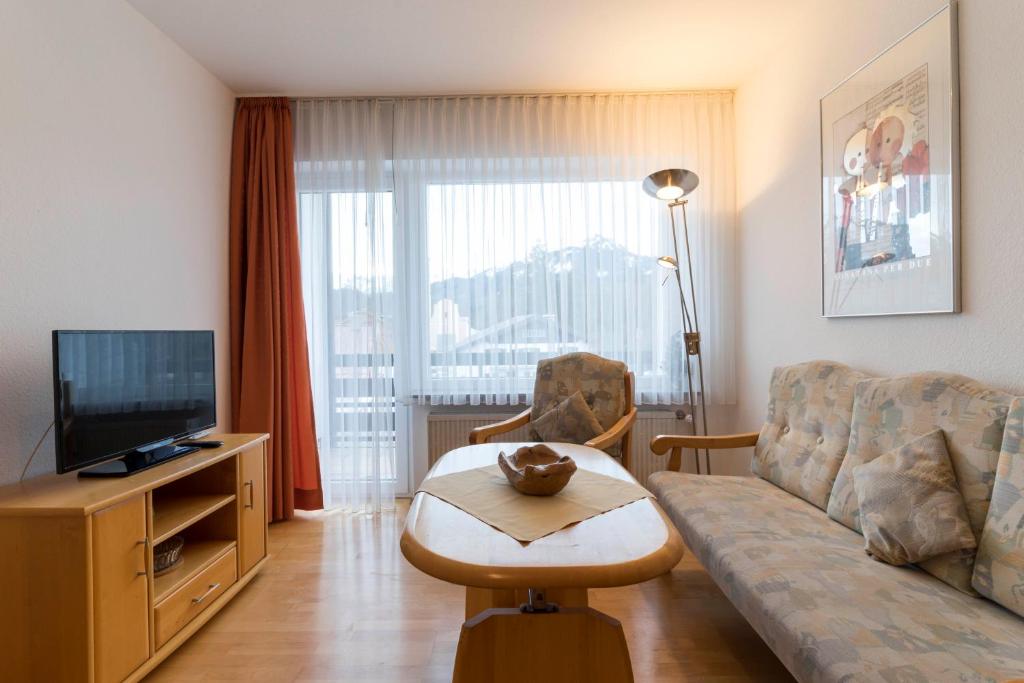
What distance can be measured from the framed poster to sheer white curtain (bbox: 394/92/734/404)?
41.6 inches

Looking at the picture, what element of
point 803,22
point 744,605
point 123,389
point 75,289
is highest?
point 803,22

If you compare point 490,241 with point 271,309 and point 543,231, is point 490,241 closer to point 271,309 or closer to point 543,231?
point 543,231

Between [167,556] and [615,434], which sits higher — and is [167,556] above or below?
below

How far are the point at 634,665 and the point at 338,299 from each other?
258 cm

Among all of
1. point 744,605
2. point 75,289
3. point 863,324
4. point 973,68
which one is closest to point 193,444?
point 75,289

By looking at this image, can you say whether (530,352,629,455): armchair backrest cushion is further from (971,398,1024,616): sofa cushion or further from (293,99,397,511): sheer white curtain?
(971,398,1024,616): sofa cushion

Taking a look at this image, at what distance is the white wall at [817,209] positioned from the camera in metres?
1.56

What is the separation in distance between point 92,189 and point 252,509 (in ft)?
5.00

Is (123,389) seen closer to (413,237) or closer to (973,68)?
(413,237)

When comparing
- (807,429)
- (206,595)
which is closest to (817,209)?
(807,429)

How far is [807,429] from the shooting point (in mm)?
2225

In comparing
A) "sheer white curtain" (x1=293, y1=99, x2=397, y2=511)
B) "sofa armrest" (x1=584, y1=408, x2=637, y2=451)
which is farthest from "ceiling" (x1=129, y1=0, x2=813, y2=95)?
"sofa armrest" (x1=584, y1=408, x2=637, y2=451)

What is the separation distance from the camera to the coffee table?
1096 mm

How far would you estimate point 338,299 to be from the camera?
11.0ft
